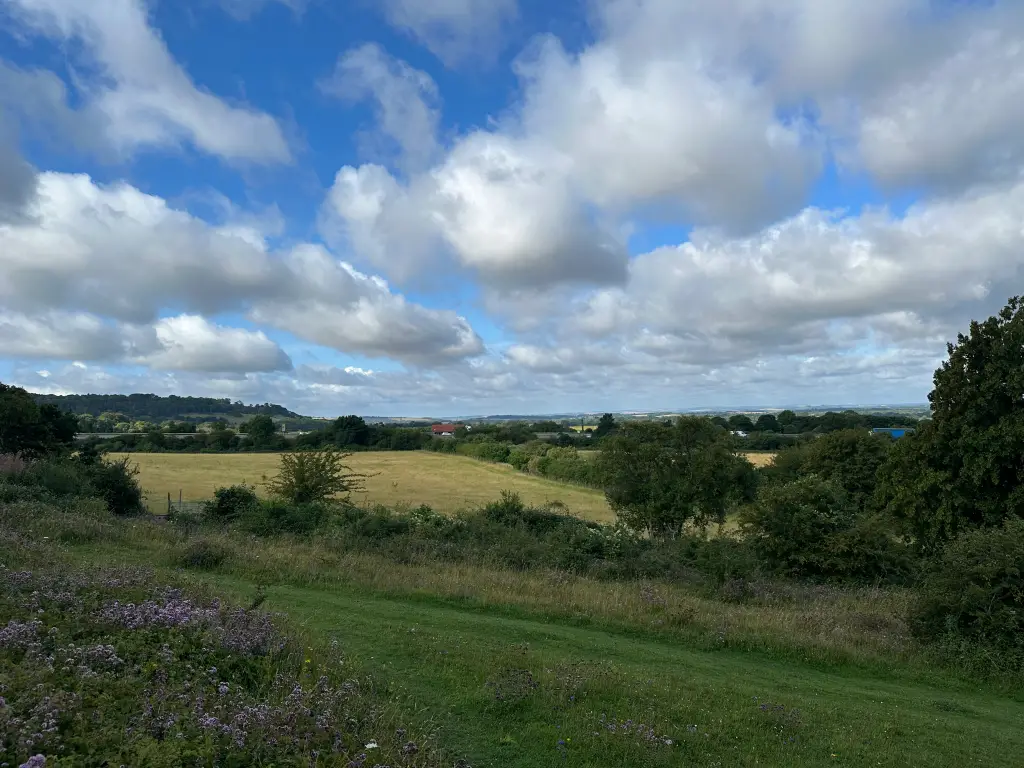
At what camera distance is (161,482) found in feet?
191

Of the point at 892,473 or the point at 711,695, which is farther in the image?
the point at 892,473

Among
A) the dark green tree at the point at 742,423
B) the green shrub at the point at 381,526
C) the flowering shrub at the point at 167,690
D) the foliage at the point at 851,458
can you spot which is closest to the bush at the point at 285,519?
the green shrub at the point at 381,526

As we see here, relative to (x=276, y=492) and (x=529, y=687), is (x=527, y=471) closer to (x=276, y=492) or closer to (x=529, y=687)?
(x=276, y=492)

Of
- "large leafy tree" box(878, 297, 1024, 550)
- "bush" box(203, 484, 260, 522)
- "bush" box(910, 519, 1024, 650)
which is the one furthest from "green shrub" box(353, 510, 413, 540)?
"large leafy tree" box(878, 297, 1024, 550)

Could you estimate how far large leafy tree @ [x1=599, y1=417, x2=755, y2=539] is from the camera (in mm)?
32344

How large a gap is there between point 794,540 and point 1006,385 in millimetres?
9103

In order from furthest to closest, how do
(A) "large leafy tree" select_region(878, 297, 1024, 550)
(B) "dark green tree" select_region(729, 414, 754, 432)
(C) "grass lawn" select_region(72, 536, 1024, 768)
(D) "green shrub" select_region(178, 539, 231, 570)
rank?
1. (B) "dark green tree" select_region(729, 414, 754, 432)
2. (A) "large leafy tree" select_region(878, 297, 1024, 550)
3. (D) "green shrub" select_region(178, 539, 231, 570)
4. (C) "grass lawn" select_region(72, 536, 1024, 768)

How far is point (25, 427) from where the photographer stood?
34.1 meters

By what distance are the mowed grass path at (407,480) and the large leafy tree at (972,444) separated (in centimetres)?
2331

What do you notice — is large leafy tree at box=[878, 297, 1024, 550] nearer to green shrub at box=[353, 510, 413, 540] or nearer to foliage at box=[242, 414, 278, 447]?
green shrub at box=[353, 510, 413, 540]

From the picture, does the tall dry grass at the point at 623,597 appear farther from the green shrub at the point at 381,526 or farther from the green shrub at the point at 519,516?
the green shrub at the point at 519,516

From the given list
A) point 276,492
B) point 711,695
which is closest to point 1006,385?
point 711,695

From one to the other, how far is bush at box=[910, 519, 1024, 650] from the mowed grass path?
31725 millimetres

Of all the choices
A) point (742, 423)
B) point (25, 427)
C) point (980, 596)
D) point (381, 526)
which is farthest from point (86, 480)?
point (742, 423)
